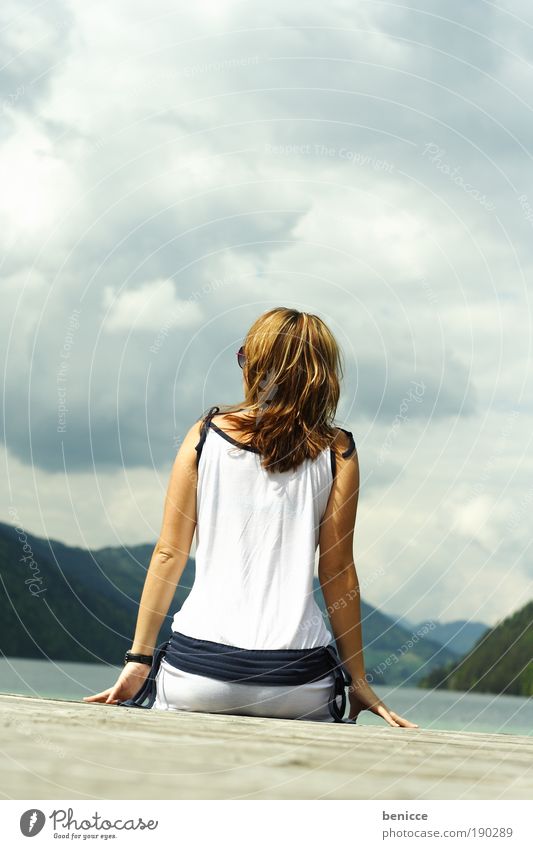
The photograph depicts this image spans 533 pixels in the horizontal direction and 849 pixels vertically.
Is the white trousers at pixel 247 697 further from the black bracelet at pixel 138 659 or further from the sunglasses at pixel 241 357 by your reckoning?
the sunglasses at pixel 241 357

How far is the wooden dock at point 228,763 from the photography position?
2621mm

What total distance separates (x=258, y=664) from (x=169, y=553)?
0.79 metres

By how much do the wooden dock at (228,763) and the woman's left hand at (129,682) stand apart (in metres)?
1.57

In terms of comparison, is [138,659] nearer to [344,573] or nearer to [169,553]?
[169,553]

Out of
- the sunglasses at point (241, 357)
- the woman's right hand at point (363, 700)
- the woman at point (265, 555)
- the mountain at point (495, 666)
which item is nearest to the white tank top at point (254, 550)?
the woman at point (265, 555)

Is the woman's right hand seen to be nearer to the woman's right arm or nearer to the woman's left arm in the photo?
the woman's right arm

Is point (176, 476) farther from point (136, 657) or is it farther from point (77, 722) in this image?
A: point (77, 722)

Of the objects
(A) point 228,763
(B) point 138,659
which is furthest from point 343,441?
(A) point 228,763

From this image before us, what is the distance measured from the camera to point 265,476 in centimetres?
464

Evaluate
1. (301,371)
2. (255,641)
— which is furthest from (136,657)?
(301,371)

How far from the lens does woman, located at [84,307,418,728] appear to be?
14.4 ft

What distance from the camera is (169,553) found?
4.74 metres

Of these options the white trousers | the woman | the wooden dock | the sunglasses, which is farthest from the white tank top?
the wooden dock
